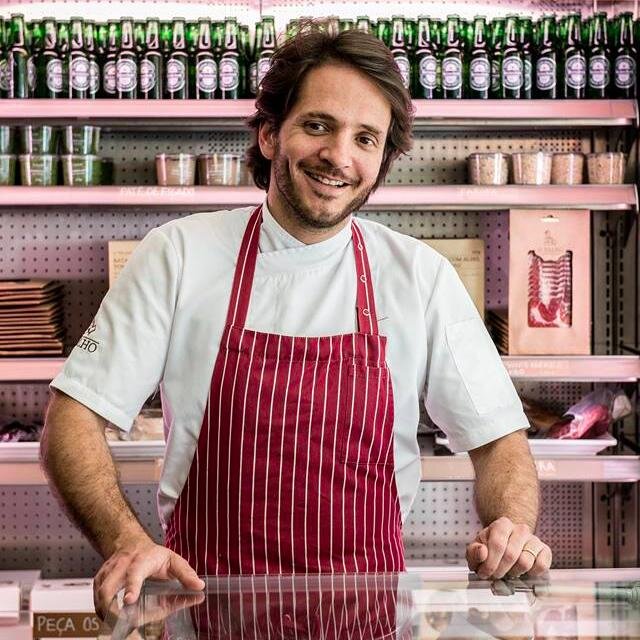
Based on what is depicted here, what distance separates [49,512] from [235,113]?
163cm

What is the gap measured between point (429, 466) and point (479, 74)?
1.25m

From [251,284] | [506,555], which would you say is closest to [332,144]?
[251,284]

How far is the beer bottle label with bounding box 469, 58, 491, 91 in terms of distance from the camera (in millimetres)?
3299

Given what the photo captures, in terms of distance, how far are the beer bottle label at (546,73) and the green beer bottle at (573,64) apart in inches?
1.8

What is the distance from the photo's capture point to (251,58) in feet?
11.0

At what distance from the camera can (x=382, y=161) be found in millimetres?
2096

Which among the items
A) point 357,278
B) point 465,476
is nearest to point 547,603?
point 357,278

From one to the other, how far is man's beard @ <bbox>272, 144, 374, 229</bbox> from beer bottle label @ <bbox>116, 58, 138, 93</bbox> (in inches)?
58.6

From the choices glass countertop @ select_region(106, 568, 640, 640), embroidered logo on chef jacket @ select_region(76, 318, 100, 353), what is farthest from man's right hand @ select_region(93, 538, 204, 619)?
embroidered logo on chef jacket @ select_region(76, 318, 100, 353)

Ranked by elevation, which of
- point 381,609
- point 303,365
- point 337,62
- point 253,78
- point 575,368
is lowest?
point 381,609

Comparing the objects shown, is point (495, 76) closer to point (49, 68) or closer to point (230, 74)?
point (230, 74)

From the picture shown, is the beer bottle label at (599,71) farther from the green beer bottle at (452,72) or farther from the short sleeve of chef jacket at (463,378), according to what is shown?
the short sleeve of chef jacket at (463,378)

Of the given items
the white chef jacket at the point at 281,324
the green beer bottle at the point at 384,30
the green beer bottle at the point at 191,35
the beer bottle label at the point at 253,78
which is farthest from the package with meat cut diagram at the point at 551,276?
the white chef jacket at the point at 281,324

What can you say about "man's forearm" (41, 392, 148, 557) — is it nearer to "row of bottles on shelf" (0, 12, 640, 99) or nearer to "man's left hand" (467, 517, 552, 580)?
"man's left hand" (467, 517, 552, 580)
